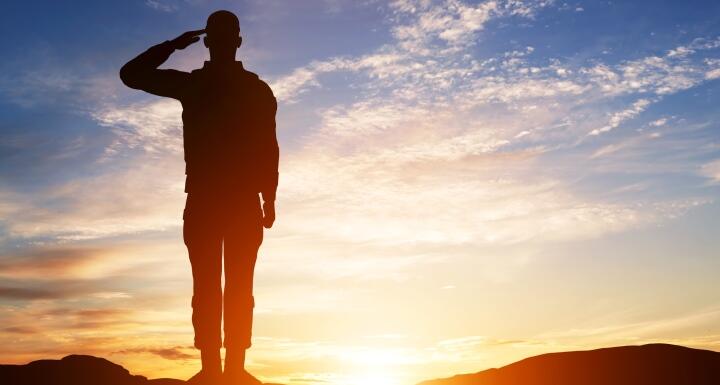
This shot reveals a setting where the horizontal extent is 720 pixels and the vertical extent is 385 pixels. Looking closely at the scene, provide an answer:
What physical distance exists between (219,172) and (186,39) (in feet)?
6.71

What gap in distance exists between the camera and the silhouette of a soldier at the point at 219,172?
999 centimetres

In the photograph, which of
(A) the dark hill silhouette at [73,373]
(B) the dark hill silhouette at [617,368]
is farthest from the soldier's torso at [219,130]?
(B) the dark hill silhouette at [617,368]

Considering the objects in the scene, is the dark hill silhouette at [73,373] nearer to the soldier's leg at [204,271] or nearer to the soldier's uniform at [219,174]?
the soldier's leg at [204,271]

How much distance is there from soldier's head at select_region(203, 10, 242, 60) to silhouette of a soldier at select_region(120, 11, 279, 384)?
0.05 feet

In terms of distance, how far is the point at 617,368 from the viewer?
1188 centimetres

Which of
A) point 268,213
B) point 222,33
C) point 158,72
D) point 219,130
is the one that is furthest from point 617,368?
point 158,72

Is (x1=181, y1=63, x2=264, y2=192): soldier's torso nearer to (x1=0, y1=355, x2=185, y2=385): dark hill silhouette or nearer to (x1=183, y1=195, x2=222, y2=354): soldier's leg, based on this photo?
(x1=183, y1=195, x2=222, y2=354): soldier's leg

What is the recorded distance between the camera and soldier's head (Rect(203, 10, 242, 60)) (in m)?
10.1

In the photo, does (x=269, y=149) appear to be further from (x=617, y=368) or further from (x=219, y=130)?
(x=617, y=368)

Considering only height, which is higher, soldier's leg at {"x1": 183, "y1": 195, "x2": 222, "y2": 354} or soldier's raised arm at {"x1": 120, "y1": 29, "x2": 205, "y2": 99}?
soldier's raised arm at {"x1": 120, "y1": 29, "x2": 205, "y2": 99}

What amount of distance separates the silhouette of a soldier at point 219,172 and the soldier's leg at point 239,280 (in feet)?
0.05

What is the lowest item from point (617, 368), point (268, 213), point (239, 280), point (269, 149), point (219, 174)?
point (617, 368)

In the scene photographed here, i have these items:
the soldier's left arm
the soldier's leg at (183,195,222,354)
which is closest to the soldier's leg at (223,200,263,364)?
the soldier's leg at (183,195,222,354)

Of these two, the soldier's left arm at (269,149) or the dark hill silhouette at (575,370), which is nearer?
Answer: the soldier's left arm at (269,149)
